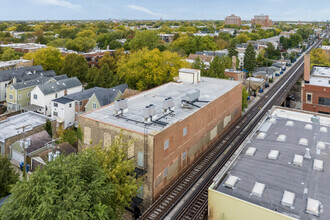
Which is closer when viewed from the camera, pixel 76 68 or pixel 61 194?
pixel 61 194

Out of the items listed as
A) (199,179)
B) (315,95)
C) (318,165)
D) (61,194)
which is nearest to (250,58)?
(315,95)

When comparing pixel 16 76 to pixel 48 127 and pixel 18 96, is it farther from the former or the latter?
pixel 48 127

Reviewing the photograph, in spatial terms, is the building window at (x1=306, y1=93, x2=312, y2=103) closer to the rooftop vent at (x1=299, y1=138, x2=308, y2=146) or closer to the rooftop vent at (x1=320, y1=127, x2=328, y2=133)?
the rooftop vent at (x1=320, y1=127, x2=328, y2=133)

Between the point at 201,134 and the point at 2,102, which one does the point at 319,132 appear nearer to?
the point at 201,134

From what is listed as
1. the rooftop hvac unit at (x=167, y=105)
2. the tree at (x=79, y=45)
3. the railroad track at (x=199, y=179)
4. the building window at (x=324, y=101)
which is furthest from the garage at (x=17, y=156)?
the tree at (x=79, y=45)

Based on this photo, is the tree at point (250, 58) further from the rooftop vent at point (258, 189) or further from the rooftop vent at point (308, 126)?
the rooftop vent at point (258, 189)

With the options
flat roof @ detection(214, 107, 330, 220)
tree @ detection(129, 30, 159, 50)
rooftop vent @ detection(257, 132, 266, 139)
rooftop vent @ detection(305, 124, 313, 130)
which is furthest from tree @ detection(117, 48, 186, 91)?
tree @ detection(129, 30, 159, 50)
